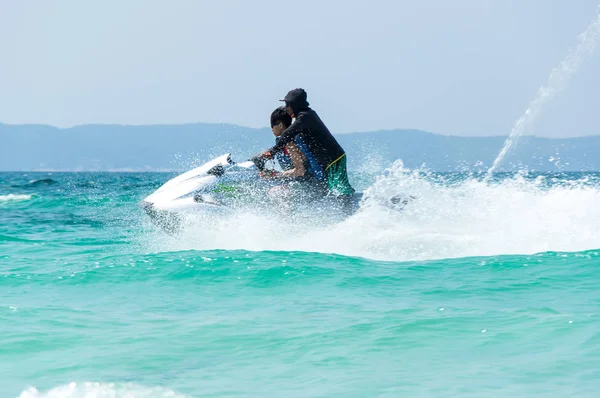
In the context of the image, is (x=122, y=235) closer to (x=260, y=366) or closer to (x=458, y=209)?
(x=458, y=209)

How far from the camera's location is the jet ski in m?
9.32

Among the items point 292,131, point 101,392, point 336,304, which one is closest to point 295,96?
point 292,131

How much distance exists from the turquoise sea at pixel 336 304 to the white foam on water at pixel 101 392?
0.6 inches

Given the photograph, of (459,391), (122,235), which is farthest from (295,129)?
(122,235)

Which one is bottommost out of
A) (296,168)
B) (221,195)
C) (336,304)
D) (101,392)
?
(101,392)

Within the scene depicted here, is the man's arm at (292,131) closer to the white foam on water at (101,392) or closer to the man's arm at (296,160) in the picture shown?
the man's arm at (296,160)

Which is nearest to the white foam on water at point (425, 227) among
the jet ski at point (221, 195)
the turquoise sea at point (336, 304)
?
the turquoise sea at point (336, 304)

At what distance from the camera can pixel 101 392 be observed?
4648 millimetres

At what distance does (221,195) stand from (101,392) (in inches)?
197

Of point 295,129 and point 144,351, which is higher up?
point 295,129

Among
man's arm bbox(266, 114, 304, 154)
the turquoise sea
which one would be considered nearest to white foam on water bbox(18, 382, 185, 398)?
the turquoise sea

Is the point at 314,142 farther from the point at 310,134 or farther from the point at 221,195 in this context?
the point at 221,195

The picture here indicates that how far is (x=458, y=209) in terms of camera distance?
10.2 metres

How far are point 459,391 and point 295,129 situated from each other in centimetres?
476
